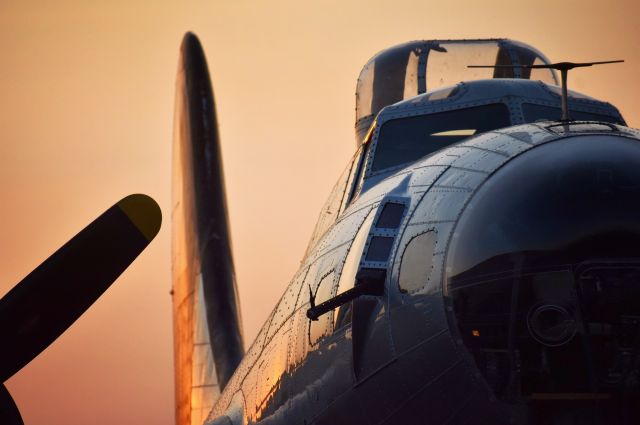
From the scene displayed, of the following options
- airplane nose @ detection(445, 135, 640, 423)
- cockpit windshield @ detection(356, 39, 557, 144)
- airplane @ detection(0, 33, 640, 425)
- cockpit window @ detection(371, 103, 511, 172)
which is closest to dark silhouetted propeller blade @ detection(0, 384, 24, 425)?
airplane @ detection(0, 33, 640, 425)

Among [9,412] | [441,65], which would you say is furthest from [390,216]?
[441,65]

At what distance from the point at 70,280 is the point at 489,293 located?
4.98 metres

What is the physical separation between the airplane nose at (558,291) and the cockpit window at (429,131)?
146 inches

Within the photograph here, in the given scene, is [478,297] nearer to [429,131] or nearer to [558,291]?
[558,291]

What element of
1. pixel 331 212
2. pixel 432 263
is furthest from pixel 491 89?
pixel 432 263

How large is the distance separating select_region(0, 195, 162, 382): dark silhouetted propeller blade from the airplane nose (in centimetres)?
431

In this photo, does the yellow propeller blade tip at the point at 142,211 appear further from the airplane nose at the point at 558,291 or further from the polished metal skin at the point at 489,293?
the airplane nose at the point at 558,291

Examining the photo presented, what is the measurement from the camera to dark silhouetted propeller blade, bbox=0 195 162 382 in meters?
10.2

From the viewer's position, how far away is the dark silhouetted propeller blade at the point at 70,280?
1020cm

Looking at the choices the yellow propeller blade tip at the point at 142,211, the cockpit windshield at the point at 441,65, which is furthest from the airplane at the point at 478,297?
the cockpit windshield at the point at 441,65

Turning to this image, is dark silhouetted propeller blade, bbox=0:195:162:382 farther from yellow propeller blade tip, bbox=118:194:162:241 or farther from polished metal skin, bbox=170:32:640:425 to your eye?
polished metal skin, bbox=170:32:640:425

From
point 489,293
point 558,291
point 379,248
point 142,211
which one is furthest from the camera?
point 142,211

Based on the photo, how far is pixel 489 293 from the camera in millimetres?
6637

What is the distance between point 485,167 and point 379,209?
973 mm
